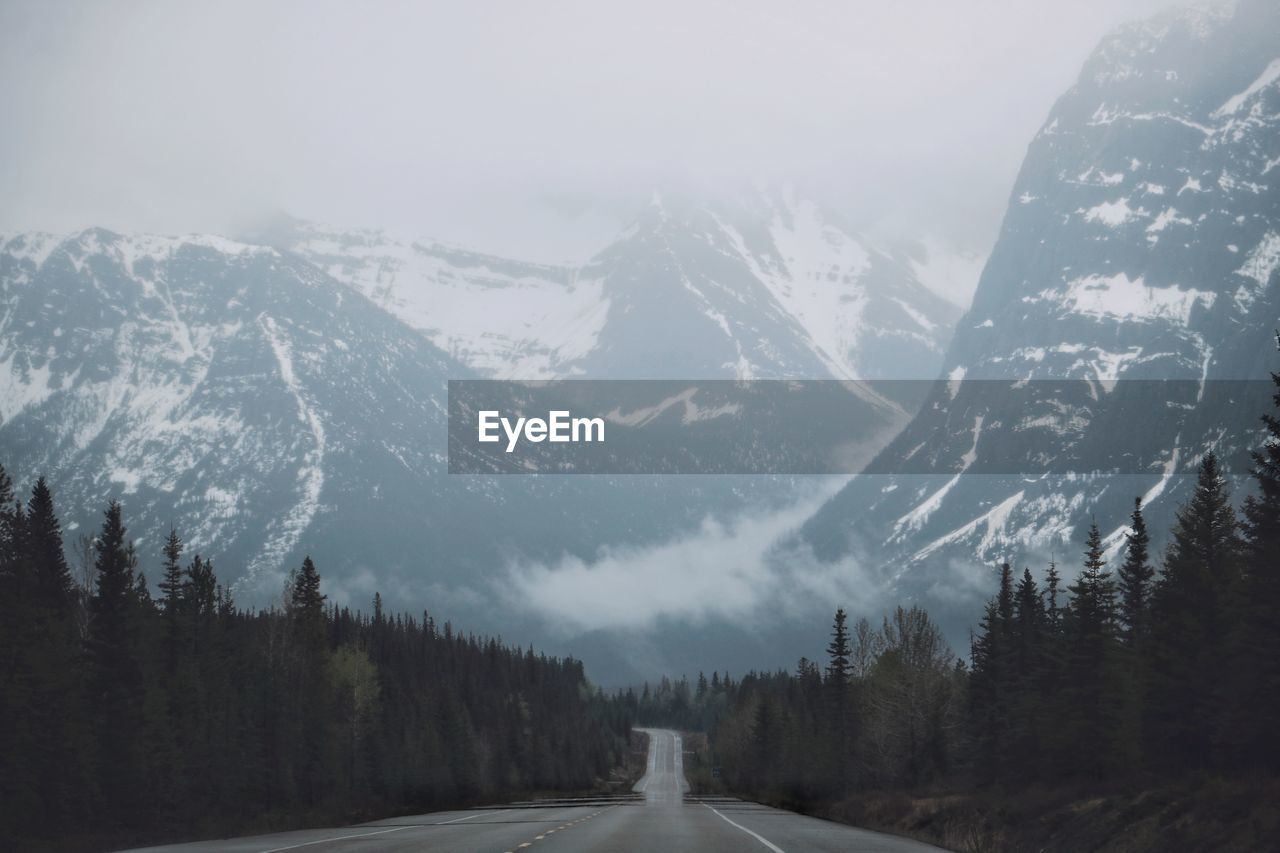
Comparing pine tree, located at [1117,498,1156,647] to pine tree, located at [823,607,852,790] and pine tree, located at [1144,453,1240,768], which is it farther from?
pine tree, located at [823,607,852,790]

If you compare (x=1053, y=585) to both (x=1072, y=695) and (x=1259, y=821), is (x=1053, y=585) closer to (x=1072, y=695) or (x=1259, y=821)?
(x=1072, y=695)

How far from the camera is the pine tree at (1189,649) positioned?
189ft

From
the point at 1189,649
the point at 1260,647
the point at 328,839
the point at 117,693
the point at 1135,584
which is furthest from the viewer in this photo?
the point at 1135,584

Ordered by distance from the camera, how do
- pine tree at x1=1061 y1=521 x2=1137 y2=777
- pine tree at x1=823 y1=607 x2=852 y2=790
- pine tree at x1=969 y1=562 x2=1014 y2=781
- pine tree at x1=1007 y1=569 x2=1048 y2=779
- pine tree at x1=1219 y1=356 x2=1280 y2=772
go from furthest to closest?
pine tree at x1=823 y1=607 x2=852 y2=790 < pine tree at x1=969 y1=562 x2=1014 y2=781 < pine tree at x1=1007 y1=569 x2=1048 y2=779 < pine tree at x1=1061 y1=521 x2=1137 y2=777 < pine tree at x1=1219 y1=356 x2=1280 y2=772

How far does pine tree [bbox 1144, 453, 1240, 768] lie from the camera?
57531 mm

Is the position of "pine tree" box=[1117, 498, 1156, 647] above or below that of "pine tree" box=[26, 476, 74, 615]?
below

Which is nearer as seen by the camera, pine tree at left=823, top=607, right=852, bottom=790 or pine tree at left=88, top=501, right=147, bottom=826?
pine tree at left=88, top=501, right=147, bottom=826

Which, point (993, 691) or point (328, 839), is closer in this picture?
point (328, 839)

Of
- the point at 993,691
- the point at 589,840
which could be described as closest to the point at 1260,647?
the point at 589,840

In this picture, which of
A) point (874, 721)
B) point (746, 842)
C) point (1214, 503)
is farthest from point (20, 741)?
point (874, 721)

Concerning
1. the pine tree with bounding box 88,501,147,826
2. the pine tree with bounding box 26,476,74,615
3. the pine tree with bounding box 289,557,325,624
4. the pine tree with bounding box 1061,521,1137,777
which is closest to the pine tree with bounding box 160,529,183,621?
the pine tree with bounding box 26,476,74,615

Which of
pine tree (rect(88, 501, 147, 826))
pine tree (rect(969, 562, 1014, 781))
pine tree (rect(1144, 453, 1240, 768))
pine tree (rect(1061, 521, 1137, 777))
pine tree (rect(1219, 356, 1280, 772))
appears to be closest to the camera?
pine tree (rect(1219, 356, 1280, 772))

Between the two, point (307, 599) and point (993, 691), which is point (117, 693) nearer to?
point (993, 691)

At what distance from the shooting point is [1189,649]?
5938 cm
